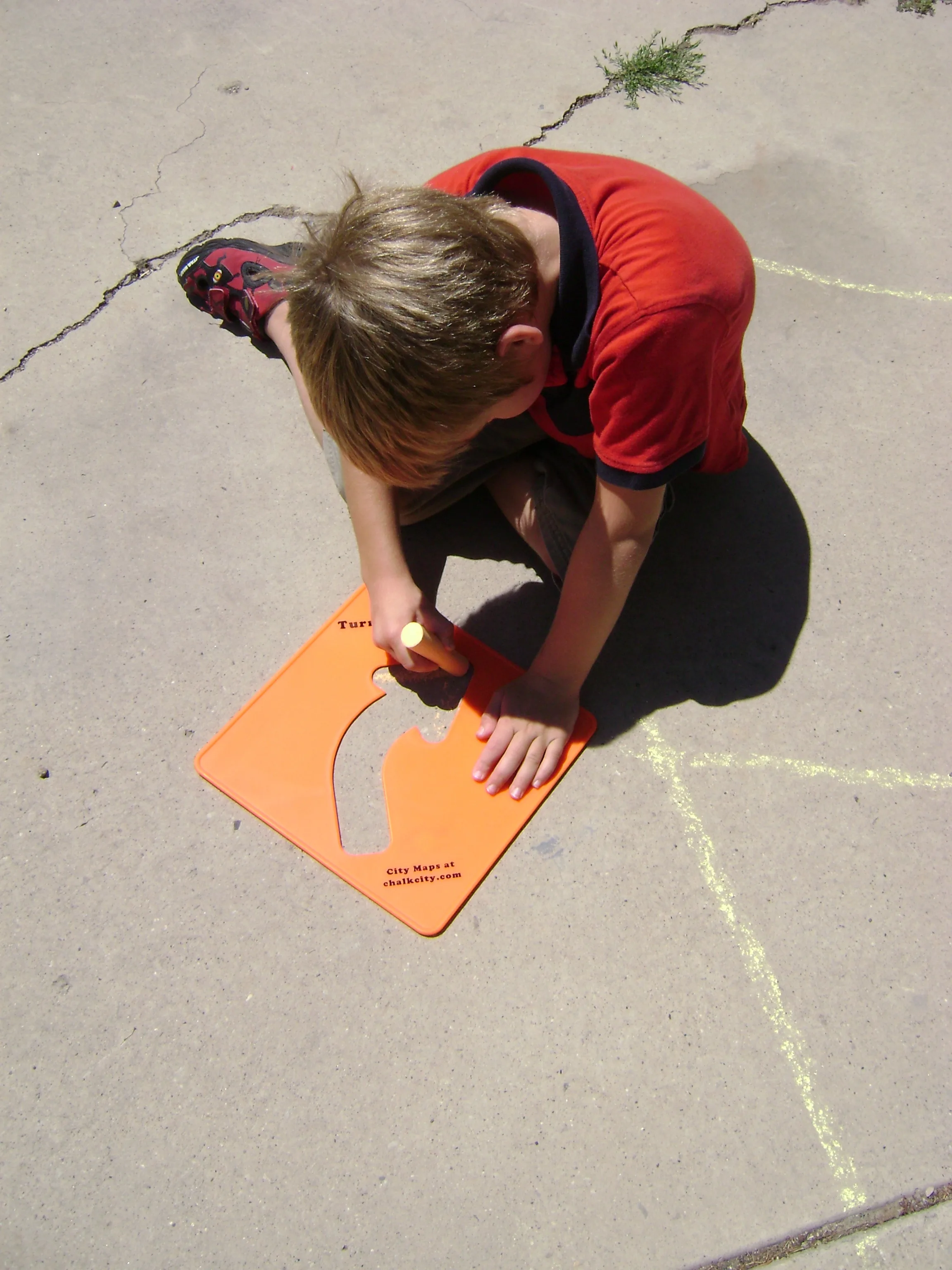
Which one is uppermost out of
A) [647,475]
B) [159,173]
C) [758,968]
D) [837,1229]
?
[159,173]

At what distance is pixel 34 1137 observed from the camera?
3.91ft

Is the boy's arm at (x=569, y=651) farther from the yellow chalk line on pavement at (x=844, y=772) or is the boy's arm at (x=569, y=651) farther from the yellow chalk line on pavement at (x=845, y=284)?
the yellow chalk line on pavement at (x=845, y=284)

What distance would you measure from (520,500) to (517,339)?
1.66 feet

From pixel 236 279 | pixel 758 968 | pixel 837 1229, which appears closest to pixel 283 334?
pixel 236 279

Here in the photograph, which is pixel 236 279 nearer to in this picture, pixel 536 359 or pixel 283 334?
pixel 283 334

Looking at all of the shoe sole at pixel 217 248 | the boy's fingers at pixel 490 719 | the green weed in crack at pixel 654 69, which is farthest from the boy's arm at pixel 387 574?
the green weed in crack at pixel 654 69

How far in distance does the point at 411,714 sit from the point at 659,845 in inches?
18.0

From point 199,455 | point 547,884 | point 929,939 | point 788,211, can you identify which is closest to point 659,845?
point 547,884

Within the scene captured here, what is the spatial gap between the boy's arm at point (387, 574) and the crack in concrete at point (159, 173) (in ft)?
3.25

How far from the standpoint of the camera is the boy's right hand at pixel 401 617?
1.40 meters

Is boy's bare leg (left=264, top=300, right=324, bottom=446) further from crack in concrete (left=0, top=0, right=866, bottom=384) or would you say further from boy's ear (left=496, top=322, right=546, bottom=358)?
boy's ear (left=496, top=322, right=546, bottom=358)

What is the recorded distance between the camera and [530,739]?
139 cm

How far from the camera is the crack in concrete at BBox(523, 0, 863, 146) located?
2.10 meters

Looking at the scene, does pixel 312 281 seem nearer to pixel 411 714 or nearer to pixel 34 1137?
pixel 411 714
